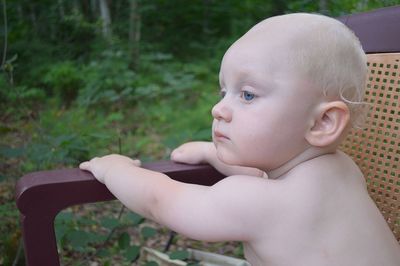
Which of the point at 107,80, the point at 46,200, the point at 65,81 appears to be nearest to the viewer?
the point at 46,200

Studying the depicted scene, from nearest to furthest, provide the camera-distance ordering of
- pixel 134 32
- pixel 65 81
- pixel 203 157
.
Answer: pixel 203 157
pixel 65 81
pixel 134 32

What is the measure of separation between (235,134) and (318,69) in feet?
0.67

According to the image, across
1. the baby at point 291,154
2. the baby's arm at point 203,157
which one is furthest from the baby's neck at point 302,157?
the baby's arm at point 203,157

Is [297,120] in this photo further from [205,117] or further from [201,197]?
[205,117]

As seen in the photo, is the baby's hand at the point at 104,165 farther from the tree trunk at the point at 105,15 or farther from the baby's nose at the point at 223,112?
the tree trunk at the point at 105,15

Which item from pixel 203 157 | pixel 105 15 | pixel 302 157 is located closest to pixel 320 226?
pixel 302 157

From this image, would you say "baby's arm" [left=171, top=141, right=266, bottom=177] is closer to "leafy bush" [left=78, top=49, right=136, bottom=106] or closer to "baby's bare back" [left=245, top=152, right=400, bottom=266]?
"baby's bare back" [left=245, top=152, right=400, bottom=266]

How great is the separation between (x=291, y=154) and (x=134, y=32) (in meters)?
6.13

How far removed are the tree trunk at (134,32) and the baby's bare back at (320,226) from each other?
565cm

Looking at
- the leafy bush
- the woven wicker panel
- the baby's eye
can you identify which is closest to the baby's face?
the baby's eye

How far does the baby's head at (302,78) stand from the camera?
3.04 ft

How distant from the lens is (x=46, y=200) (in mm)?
1108

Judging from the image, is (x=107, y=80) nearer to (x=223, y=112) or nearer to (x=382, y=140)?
(x=382, y=140)

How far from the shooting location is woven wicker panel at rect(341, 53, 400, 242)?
1.32 m
